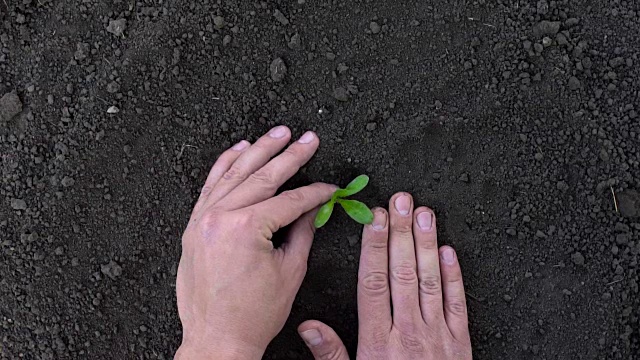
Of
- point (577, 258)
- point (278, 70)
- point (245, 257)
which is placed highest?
point (278, 70)

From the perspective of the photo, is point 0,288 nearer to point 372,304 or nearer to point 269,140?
point 269,140

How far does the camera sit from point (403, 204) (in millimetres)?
2094

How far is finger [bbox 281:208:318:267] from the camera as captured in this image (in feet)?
6.57

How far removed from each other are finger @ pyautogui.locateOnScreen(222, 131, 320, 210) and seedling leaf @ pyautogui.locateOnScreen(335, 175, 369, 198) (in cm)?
18

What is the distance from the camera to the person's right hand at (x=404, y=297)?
81.3 inches

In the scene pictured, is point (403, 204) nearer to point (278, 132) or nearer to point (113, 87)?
point (278, 132)

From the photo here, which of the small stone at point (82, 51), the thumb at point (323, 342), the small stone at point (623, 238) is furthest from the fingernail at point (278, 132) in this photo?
the small stone at point (623, 238)

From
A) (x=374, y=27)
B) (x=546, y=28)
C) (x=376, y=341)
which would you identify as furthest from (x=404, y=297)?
(x=546, y=28)

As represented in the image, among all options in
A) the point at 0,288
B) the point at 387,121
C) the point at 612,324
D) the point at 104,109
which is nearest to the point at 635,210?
the point at 612,324

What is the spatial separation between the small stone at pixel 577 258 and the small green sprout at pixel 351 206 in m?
0.74

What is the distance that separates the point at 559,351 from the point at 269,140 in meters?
1.28

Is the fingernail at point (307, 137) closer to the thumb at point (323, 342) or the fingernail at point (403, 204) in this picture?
the fingernail at point (403, 204)

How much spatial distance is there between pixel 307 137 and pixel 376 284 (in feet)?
1.90

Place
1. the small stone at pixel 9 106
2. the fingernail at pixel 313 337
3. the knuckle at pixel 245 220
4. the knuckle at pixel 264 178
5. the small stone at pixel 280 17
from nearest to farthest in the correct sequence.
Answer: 1. the knuckle at pixel 245 220
2. the knuckle at pixel 264 178
3. the fingernail at pixel 313 337
4. the small stone at pixel 280 17
5. the small stone at pixel 9 106
